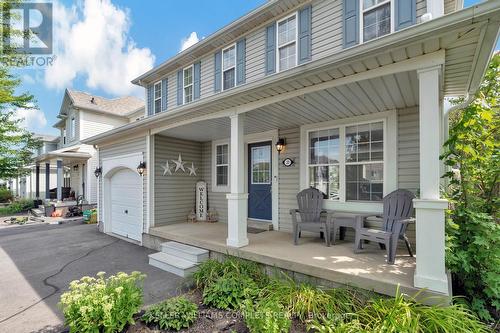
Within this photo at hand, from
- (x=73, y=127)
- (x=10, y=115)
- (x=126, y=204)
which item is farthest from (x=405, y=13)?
(x=10, y=115)

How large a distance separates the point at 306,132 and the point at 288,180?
1.11 metres

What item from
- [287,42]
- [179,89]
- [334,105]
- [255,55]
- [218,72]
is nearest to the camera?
[334,105]

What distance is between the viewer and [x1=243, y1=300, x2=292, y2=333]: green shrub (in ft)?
7.76

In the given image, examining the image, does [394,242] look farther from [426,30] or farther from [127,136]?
[127,136]

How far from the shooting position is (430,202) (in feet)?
8.08

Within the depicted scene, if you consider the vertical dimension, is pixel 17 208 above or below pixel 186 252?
below

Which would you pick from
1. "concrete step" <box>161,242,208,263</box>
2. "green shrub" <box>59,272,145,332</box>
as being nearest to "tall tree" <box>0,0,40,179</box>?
"concrete step" <box>161,242,208,263</box>

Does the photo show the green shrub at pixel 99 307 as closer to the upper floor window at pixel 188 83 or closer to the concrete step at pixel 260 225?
the concrete step at pixel 260 225

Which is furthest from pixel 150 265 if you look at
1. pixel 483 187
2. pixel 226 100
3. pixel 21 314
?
pixel 483 187

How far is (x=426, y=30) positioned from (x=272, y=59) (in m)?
4.30

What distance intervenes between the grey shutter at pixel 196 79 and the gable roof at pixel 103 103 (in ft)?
24.5

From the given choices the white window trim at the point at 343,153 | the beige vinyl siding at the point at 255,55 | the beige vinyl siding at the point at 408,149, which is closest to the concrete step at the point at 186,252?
the white window trim at the point at 343,153

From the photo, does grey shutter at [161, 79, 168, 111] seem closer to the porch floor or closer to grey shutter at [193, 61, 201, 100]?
grey shutter at [193, 61, 201, 100]

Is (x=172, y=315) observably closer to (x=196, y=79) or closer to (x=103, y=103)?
(x=196, y=79)
